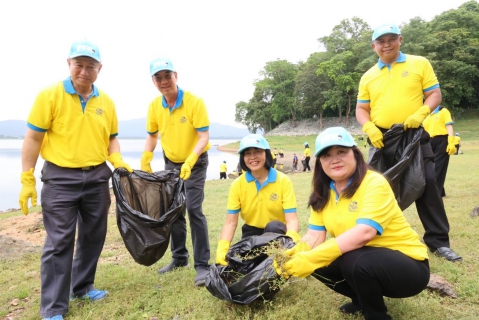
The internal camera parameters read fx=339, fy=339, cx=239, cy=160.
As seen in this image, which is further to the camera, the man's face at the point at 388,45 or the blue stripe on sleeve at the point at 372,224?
the man's face at the point at 388,45

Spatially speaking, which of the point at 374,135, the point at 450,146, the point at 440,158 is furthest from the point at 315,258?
the point at 450,146

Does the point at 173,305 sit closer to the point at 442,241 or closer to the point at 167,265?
the point at 167,265

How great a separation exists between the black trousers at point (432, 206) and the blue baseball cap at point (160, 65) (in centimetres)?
238

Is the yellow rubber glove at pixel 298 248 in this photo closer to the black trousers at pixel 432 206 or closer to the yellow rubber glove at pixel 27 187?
the black trousers at pixel 432 206

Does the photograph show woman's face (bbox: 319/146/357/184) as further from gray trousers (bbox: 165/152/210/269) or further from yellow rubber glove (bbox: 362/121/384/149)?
gray trousers (bbox: 165/152/210/269)

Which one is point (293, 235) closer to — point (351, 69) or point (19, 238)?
point (19, 238)

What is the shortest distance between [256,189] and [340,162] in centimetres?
108

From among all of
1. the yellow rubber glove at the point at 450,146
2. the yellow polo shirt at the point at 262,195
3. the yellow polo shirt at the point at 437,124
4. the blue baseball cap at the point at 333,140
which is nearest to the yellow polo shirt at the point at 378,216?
Answer: the blue baseball cap at the point at 333,140

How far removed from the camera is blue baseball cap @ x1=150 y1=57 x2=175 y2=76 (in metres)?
3.00

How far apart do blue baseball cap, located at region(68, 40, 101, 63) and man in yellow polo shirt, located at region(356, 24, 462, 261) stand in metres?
2.43

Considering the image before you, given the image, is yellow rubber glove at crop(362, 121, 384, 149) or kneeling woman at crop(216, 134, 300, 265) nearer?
kneeling woman at crop(216, 134, 300, 265)

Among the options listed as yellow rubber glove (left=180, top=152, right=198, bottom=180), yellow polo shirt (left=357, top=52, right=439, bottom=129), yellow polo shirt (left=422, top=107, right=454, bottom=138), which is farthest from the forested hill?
yellow rubber glove (left=180, top=152, right=198, bottom=180)

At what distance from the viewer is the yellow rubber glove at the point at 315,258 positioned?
192 cm

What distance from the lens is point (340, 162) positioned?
80.5 inches
